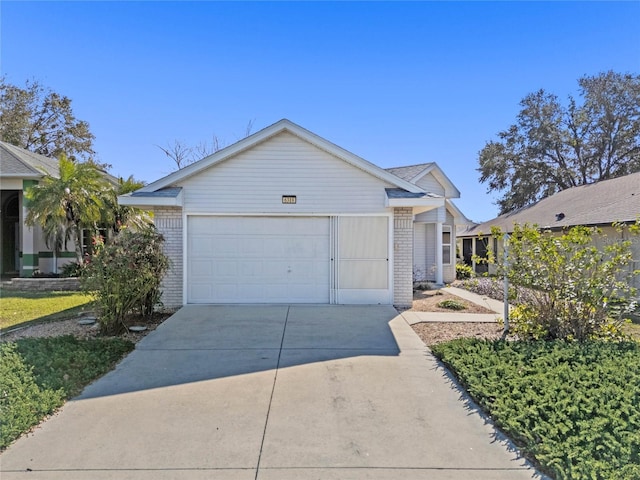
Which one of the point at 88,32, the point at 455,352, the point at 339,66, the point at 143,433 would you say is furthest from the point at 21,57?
the point at 455,352

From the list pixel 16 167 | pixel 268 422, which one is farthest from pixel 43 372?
pixel 16 167

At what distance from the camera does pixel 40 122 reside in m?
31.3

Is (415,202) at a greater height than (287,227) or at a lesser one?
greater

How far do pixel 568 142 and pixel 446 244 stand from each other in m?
20.2

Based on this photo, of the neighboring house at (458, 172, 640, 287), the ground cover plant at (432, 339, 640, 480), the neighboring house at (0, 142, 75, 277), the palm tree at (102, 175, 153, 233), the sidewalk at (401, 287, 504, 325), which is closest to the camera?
the ground cover plant at (432, 339, 640, 480)

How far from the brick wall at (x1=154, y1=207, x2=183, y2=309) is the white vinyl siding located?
498mm

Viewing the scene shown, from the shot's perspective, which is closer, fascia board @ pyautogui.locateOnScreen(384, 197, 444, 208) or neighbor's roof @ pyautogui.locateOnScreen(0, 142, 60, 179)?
fascia board @ pyautogui.locateOnScreen(384, 197, 444, 208)

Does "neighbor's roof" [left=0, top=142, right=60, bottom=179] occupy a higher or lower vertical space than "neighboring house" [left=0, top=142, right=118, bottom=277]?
higher

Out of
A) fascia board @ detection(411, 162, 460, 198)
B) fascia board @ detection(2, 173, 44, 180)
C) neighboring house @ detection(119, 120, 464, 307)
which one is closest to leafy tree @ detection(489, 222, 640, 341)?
neighboring house @ detection(119, 120, 464, 307)

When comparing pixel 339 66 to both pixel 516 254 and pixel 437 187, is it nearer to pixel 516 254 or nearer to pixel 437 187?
pixel 437 187

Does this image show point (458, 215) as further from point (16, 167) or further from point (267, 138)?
point (16, 167)

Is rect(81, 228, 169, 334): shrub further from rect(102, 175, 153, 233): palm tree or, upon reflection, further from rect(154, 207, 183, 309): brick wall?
rect(102, 175, 153, 233): palm tree

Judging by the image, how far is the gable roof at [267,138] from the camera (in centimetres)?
1002

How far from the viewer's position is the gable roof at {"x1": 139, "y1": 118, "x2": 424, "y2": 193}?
32.9 feet
